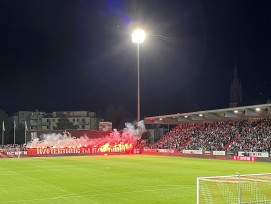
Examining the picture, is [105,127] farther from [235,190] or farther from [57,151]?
[235,190]

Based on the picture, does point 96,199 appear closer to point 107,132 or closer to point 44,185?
point 44,185

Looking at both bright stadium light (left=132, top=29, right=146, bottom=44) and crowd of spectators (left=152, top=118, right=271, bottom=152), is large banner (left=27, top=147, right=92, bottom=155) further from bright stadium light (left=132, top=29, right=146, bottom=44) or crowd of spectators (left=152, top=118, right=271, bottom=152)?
bright stadium light (left=132, top=29, right=146, bottom=44)

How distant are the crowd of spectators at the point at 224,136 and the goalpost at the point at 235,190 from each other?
112 feet

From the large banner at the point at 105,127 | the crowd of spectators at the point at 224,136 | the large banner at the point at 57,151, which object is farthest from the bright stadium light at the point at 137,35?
the large banner at the point at 105,127

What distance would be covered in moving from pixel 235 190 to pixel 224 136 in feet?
147

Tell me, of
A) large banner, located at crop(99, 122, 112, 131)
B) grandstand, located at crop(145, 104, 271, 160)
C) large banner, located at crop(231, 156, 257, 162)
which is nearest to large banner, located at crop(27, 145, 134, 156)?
grandstand, located at crop(145, 104, 271, 160)

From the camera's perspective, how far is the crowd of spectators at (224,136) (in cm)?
5009

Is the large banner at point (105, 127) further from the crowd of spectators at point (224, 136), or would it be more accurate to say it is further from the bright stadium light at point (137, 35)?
the bright stadium light at point (137, 35)

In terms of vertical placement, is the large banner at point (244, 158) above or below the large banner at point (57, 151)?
above

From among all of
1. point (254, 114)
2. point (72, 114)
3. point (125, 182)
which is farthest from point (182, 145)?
point (72, 114)

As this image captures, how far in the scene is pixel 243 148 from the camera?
49.9 metres

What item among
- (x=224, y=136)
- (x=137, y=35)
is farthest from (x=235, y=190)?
(x=224, y=136)

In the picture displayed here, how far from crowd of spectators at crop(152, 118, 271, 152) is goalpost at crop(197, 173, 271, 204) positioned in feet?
112

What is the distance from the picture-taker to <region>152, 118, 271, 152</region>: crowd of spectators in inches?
1972
